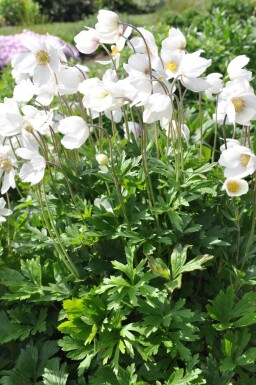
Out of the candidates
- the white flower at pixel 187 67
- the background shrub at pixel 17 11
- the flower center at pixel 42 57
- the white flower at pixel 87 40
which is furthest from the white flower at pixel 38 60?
the background shrub at pixel 17 11

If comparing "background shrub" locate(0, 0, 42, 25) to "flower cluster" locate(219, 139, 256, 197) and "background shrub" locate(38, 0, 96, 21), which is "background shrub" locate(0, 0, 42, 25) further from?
"flower cluster" locate(219, 139, 256, 197)

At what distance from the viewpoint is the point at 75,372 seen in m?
2.00

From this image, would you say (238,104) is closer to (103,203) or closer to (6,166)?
(103,203)

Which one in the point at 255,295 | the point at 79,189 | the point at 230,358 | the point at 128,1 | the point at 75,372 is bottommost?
the point at 128,1

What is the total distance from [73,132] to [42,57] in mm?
300

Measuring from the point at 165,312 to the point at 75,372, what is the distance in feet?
1.73

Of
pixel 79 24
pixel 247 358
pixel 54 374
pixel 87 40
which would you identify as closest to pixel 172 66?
pixel 87 40

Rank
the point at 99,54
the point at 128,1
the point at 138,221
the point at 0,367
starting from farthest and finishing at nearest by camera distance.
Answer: the point at 128,1 < the point at 99,54 < the point at 0,367 < the point at 138,221

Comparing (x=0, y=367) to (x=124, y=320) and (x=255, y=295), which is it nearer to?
(x=124, y=320)

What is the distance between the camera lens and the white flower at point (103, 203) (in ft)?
6.32

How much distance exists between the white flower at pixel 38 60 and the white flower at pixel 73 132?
21cm

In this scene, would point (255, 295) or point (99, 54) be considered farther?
point (99, 54)

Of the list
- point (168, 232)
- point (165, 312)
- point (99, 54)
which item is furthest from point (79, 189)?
point (99, 54)

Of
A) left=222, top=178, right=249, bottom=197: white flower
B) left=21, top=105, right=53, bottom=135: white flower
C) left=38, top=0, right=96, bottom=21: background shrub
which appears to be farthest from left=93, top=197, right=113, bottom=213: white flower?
left=38, top=0, right=96, bottom=21: background shrub
